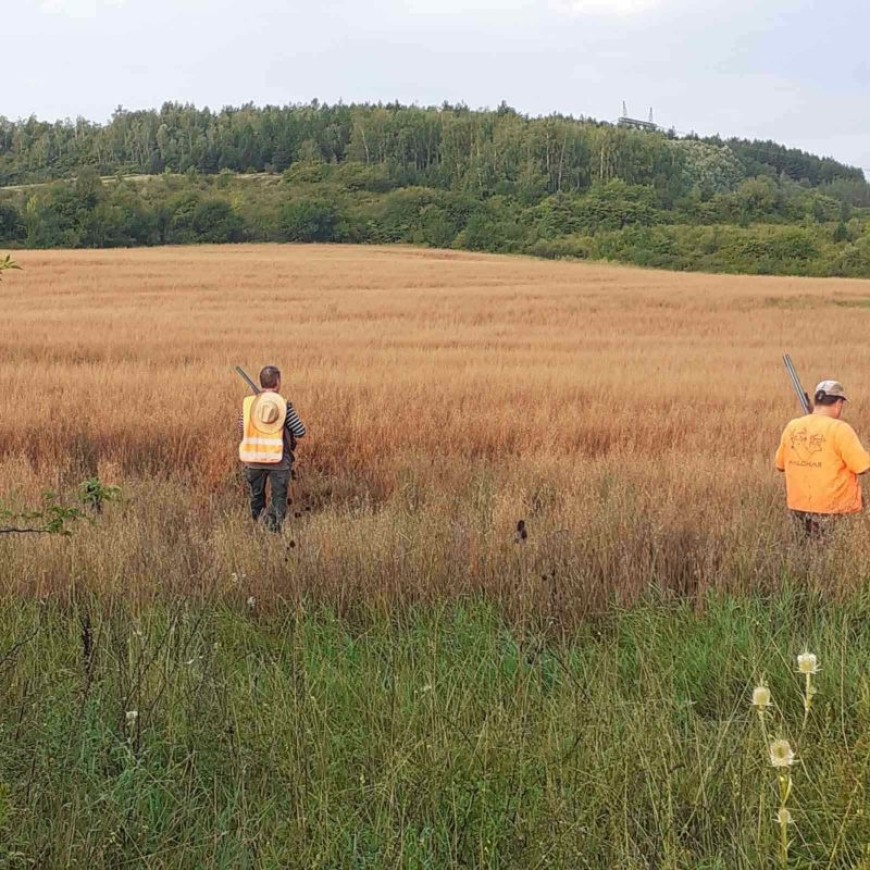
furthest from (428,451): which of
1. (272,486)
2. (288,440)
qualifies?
(272,486)

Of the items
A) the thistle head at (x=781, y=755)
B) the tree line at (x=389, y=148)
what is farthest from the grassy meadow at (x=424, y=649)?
the tree line at (x=389, y=148)

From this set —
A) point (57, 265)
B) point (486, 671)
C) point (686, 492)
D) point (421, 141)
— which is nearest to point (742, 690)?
point (486, 671)

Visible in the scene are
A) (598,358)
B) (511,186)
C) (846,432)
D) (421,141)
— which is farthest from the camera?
(421,141)

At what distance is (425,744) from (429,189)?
293 ft

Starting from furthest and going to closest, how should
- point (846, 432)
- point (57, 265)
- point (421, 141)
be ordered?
point (421, 141), point (57, 265), point (846, 432)

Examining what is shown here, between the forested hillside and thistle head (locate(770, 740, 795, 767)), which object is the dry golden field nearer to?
thistle head (locate(770, 740, 795, 767))

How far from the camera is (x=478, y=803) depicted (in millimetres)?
2842

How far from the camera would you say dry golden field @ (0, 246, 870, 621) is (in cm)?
494

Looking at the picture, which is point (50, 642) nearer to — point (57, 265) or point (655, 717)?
point (655, 717)

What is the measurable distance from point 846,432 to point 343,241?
7897 cm

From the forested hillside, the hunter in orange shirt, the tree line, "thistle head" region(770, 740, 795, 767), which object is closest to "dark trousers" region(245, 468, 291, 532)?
the hunter in orange shirt

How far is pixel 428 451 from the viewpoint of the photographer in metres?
9.41

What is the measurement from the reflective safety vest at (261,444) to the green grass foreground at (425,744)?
9.69ft

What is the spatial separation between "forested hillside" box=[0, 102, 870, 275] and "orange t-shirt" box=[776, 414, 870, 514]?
65492mm
